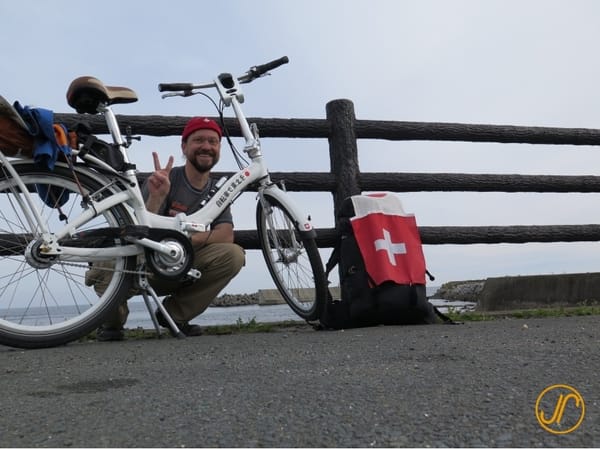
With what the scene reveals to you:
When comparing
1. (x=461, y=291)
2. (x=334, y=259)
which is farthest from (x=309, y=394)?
(x=461, y=291)

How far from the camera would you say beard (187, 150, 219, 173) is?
10.6 feet

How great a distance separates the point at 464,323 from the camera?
320cm

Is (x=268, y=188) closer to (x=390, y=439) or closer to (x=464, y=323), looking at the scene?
(x=464, y=323)

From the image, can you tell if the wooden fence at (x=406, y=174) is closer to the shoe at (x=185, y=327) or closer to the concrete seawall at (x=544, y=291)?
the concrete seawall at (x=544, y=291)

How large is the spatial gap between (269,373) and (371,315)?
152 centimetres

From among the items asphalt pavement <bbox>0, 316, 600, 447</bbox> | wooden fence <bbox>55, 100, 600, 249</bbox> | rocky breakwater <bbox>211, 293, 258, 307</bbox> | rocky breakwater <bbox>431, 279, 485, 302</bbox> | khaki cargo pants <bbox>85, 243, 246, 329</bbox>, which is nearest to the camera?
asphalt pavement <bbox>0, 316, 600, 447</bbox>

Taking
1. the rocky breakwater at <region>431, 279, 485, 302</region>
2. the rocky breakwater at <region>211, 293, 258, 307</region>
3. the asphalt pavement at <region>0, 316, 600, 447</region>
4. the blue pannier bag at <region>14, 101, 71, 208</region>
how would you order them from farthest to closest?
1. the rocky breakwater at <region>211, 293, 258, 307</region>
2. the rocky breakwater at <region>431, 279, 485, 302</region>
3. the blue pannier bag at <region>14, 101, 71, 208</region>
4. the asphalt pavement at <region>0, 316, 600, 447</region>

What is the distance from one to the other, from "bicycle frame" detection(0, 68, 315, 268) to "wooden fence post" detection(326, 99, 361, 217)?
86 centimetres

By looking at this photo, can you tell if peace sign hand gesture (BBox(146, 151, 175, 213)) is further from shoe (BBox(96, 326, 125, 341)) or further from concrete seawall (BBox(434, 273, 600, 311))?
concrete seawall (BBox(434, 273, 600, 311))

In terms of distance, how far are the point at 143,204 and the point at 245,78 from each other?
0.99m

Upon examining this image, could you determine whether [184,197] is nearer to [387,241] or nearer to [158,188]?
[158,188]

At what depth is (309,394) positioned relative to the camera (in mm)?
1493

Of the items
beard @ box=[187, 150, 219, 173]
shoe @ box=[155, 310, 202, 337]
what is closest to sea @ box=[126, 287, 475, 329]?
shoe @ box=[155, 310, 202, 337]

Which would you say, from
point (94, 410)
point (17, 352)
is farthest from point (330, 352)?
point (17, 352)
